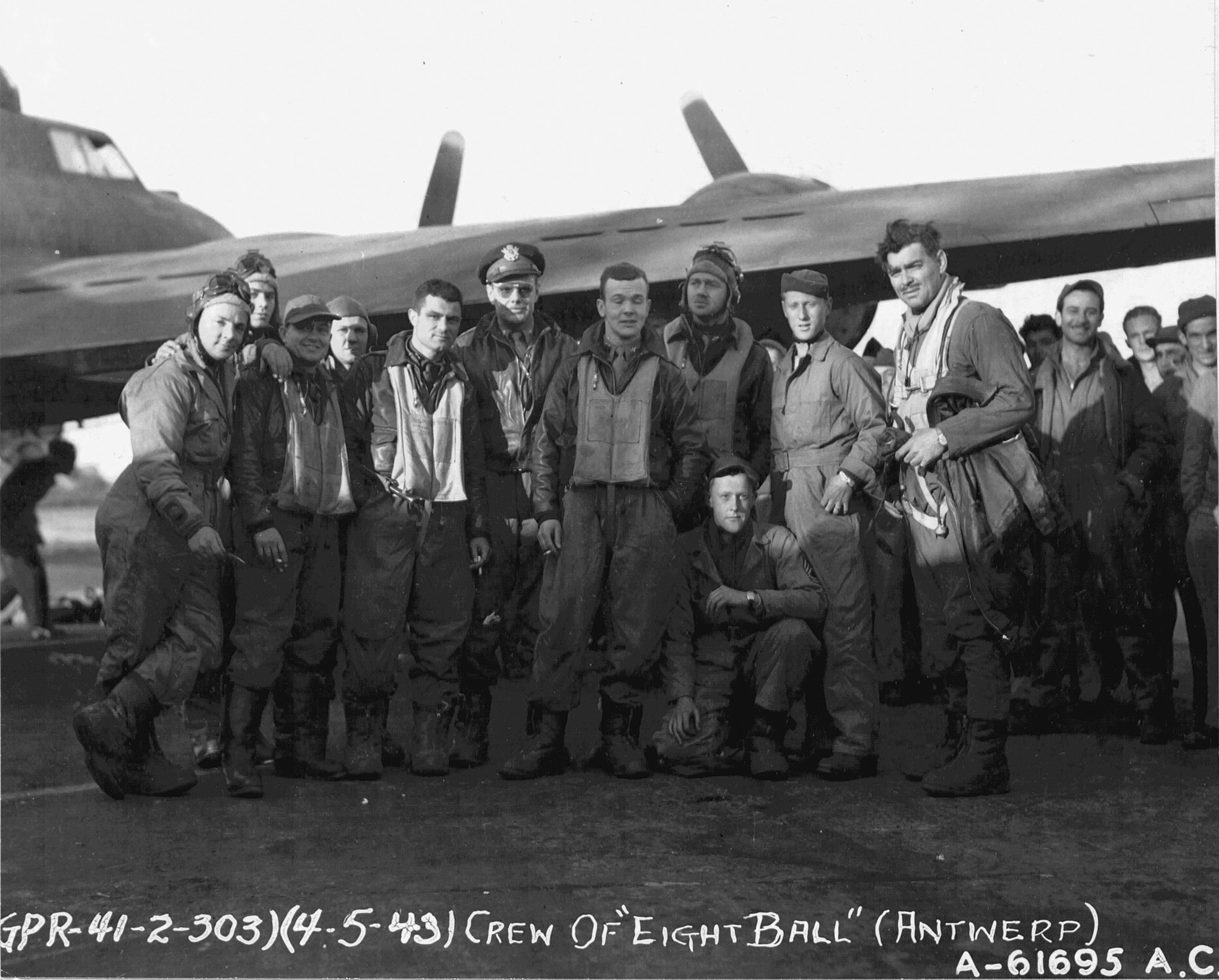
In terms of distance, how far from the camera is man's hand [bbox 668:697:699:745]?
4.86 meters

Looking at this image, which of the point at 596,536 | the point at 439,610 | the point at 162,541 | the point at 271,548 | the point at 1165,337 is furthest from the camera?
the point at 1165,337

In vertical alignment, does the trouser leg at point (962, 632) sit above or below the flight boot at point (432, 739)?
above

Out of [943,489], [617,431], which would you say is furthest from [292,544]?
[943,489]

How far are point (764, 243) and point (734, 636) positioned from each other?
2.48 m

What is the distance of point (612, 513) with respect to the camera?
498 cm

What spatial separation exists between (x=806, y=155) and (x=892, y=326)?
5.12ft

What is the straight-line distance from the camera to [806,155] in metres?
5.65

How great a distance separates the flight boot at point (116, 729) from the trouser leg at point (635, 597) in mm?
1777

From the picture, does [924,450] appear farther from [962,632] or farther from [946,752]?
[946,752]

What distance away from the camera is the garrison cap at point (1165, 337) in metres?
5.76

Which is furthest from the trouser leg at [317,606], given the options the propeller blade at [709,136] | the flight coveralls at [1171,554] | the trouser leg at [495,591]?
the flight coveralls at [1171,554]

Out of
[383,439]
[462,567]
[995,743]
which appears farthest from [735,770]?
[383,439]

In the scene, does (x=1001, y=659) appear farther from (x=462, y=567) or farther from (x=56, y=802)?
(x=56, y=802)

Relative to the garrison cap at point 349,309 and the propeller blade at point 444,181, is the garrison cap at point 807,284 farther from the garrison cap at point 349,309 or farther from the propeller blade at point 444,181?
the garrison cap at point 349,309
